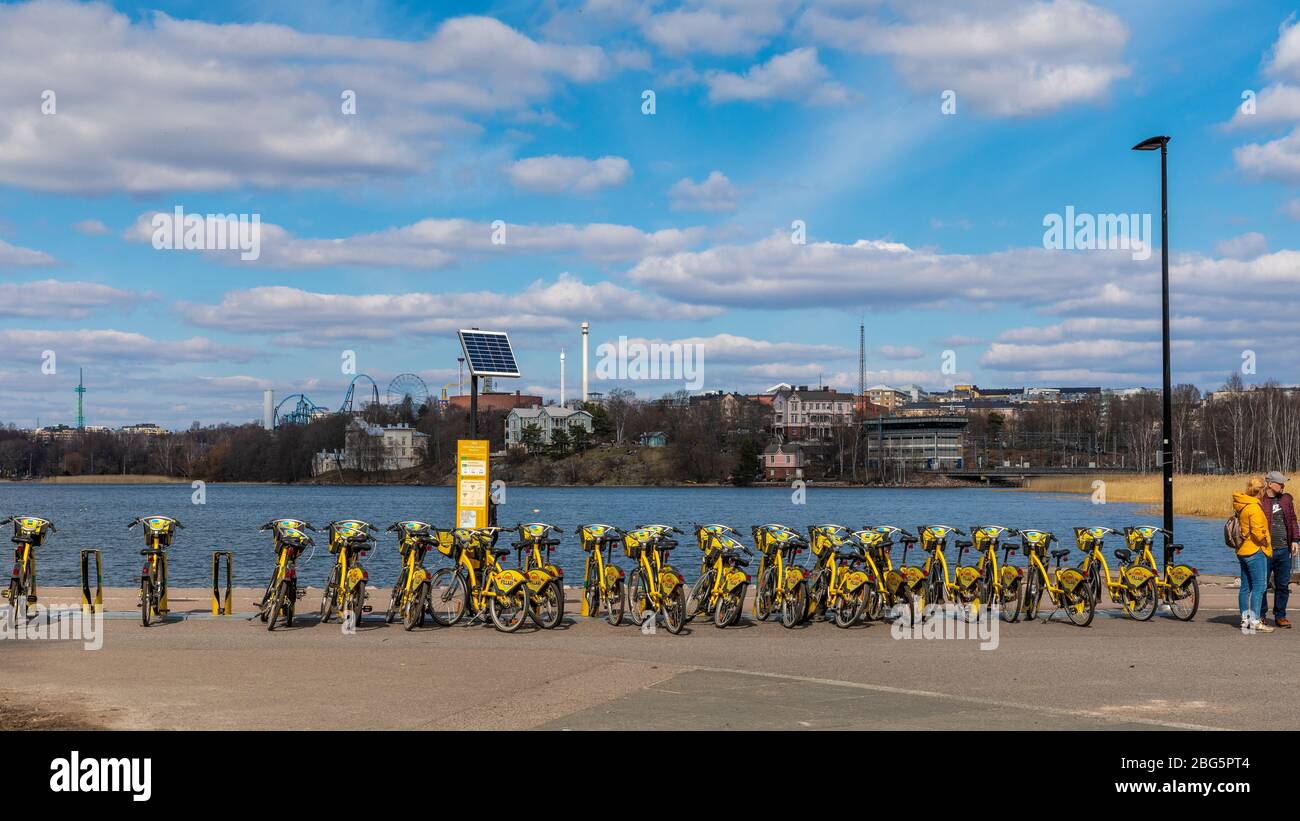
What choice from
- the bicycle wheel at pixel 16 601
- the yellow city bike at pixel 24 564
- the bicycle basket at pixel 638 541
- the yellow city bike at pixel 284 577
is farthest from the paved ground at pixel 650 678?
the yellow city bike at pixel 24 564

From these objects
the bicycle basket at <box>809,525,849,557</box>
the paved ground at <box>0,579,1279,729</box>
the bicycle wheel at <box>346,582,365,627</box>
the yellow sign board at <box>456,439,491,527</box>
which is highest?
the yellow sign board at <box>456,439,491,527</box>

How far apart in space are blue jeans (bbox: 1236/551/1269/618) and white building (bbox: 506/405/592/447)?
469 feet

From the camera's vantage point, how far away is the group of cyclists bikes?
14711 mm

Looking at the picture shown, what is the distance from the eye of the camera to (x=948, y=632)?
1462 centimetres

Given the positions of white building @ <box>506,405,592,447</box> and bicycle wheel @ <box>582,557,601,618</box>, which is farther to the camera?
white building @ <box>506,405,592,447</box>

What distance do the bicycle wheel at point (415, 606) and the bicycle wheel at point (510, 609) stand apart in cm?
86

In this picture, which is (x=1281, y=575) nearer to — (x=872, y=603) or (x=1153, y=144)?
(x=872, y=603)

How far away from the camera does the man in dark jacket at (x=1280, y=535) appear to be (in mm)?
14773

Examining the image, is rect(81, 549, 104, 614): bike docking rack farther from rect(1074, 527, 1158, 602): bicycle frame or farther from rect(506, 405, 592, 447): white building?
rect(506, 405, 592, 447): white building

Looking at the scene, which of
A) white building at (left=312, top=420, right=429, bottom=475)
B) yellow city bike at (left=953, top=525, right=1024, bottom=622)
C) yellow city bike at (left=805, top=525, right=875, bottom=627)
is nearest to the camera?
yellow city bike at (left=805, top=525, right=875, bottom=627)

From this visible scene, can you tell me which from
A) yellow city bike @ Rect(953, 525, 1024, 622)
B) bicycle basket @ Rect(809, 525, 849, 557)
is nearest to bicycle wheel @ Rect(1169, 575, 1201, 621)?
yellow city bike @ Rect(953, 525, 1024, 622)
